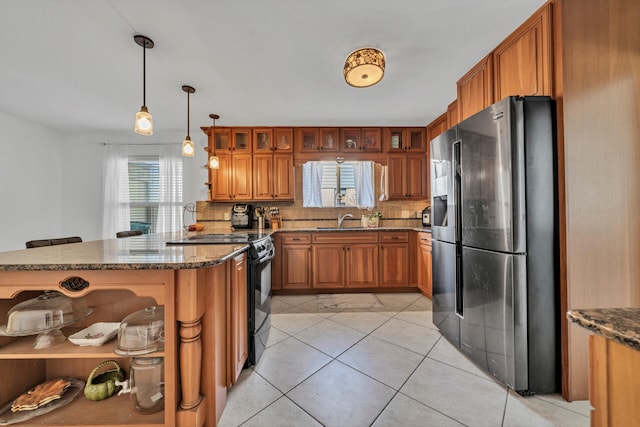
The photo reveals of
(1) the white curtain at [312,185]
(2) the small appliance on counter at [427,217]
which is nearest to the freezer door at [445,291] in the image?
(2) the small appliance on counter at [427,217]

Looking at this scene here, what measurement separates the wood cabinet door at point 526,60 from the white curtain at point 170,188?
172 inches

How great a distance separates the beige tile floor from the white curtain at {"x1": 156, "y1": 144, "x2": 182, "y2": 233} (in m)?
2.92

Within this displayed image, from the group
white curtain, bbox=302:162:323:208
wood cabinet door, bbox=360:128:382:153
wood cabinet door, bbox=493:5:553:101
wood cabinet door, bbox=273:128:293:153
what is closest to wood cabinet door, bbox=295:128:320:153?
wood cabinet door, bbox=273:128:293:153

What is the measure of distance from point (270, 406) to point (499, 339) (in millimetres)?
1471

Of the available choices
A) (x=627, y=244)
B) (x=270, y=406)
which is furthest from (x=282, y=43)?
(x=627, y=244)

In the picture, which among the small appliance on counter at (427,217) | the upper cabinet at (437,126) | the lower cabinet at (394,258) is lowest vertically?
the lower cabinet at (394,258)

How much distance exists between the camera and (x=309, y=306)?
302 cm

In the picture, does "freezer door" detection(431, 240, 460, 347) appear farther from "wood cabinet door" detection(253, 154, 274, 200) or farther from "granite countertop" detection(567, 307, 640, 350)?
"wood cabinet door" detection(253, 154, 274, 200)

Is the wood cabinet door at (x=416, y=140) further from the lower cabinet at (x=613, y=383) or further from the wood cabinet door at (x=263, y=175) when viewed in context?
the lower cabinet at (x=613, y=383)

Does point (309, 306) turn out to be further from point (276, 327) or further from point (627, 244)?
point (627, 244)

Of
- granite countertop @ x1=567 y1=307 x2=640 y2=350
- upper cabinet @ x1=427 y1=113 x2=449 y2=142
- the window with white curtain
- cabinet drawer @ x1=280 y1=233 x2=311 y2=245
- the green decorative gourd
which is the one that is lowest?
the green decorative gourd

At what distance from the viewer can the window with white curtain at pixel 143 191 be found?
13.3 ft

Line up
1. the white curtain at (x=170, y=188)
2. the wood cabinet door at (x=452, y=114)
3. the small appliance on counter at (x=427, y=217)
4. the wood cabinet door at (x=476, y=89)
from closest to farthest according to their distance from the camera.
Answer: the wood cabinet door at (x=476, y=89) < the wood cabinet door at (x=452, y=114) < the small appliance on counter at (x=427, y=217) < the white curtain at (x=170, y=188)

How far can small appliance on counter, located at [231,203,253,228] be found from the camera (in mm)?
3682
